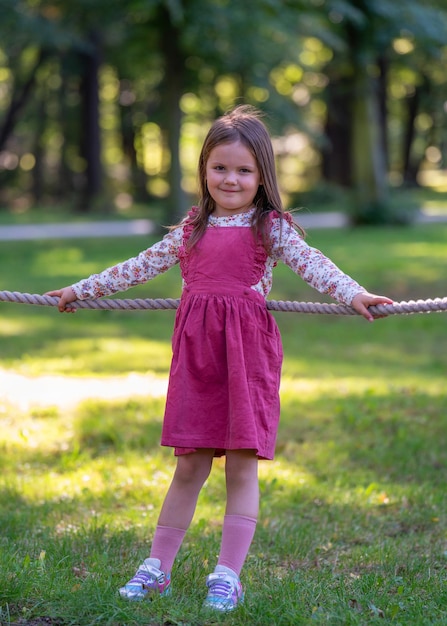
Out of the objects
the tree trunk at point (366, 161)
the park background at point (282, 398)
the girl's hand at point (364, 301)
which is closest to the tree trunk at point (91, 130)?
the park background at point (282, 398)

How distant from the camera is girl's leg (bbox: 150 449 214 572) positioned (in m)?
3.76

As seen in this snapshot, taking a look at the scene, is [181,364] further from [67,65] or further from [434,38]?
[67,65]

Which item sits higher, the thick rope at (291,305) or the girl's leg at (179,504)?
the thick rope at (291,305)

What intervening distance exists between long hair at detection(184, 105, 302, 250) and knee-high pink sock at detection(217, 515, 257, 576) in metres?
0.98

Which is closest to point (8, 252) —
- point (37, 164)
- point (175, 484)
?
point (175, 484)

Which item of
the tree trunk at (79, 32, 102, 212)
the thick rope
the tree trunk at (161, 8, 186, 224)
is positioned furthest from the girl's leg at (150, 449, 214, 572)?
the tree trunk at (79, 32, 102, 212)

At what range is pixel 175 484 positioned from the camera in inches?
149

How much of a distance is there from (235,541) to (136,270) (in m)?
1.05

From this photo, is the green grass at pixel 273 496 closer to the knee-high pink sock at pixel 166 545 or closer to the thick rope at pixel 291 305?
the knee-high pink sock at pixel 166 545

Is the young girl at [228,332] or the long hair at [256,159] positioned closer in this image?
the young girl at [228,332]

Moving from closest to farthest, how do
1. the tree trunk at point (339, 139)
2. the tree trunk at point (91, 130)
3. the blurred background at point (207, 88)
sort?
the blurred background at point (207, 88) → the tree trunk at point (91, 130) → the tree trunk at point (339, 139)

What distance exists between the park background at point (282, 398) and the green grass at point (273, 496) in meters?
0.01

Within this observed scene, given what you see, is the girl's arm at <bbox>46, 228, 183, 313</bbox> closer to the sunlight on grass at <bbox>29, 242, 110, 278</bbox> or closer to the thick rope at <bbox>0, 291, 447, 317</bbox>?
the thick rope at <bbox>0, 291, 447, 317</bbox>

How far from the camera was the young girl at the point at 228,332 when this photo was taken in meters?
3.61
